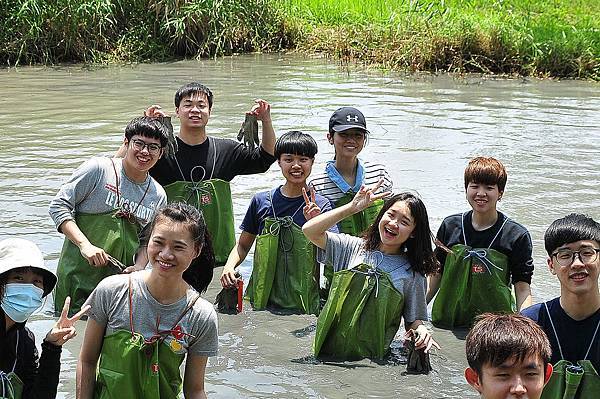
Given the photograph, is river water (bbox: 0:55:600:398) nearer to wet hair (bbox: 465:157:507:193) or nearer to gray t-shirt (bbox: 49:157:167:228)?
gray t-shirt (bbox: 49:157:167:228)

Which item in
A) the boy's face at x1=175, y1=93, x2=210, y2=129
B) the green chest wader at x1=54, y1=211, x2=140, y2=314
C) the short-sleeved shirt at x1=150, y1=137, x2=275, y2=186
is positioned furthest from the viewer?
the short-sleeved shirt at x1=150, y1=137, x2=275, y2=186

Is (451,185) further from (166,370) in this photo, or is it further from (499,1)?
(499,1)

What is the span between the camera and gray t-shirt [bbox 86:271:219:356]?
12.4ft

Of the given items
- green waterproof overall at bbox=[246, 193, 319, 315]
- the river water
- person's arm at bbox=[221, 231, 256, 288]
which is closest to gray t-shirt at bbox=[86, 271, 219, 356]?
the river water

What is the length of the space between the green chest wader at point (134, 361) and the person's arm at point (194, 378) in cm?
6

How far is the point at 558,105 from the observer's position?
1232cm

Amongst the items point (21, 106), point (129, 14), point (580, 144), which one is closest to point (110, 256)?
point (580, 144)

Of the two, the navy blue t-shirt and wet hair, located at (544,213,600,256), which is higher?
wet hair, located at (544,213,600,256)

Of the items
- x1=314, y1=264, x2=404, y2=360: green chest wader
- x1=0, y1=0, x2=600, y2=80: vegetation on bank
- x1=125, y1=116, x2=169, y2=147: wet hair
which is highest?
x1=0, y1=0, x2=600, y2=80: vegetation on bank

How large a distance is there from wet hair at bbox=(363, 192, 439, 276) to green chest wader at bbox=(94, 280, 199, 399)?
154 cm

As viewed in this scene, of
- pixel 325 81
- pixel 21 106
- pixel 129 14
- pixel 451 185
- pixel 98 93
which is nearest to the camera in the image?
pixel 451 185

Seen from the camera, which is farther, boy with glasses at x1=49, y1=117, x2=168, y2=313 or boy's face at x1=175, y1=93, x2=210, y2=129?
boy's face at x1=175, y1=93, x2=210, y2=129

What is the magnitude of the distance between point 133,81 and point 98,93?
125 cm

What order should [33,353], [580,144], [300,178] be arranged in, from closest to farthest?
[33,353] → [300,178] → [580,144]
